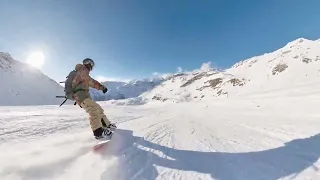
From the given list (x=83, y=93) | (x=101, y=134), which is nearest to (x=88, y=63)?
(x=83, y=93)

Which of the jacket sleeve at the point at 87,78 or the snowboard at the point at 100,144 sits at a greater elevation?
the jacket sleeve at the point at 87,78

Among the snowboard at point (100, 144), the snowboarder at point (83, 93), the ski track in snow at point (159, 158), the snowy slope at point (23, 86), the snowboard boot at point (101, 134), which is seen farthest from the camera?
the snowy slope at point (23, 86)

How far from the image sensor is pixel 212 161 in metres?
3.99

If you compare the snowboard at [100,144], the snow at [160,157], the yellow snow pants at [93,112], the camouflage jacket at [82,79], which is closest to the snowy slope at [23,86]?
the camouflage jacket at [82,79]

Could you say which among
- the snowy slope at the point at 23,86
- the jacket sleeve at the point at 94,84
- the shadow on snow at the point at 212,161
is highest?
the snowy slope at the point at 23,86

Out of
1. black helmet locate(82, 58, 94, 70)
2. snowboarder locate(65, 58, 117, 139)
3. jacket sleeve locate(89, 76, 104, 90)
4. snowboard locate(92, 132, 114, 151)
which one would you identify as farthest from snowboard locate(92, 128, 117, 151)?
black helmet locate(82, 58, 94, 70)

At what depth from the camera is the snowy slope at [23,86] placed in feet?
308

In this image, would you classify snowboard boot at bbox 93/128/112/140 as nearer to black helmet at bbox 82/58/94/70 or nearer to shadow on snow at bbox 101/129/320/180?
shadow on snow at bbox 101/129/320/180

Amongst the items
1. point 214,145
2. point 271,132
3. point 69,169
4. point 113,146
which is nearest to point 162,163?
point 113,146

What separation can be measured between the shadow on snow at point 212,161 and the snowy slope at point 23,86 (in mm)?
98772

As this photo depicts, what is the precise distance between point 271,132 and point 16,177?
19.6 feet

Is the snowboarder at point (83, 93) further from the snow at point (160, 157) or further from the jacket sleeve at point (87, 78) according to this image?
the snow at point (160, 157)

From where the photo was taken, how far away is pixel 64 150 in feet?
13.6

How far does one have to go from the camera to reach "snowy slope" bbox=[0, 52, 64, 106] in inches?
3691
